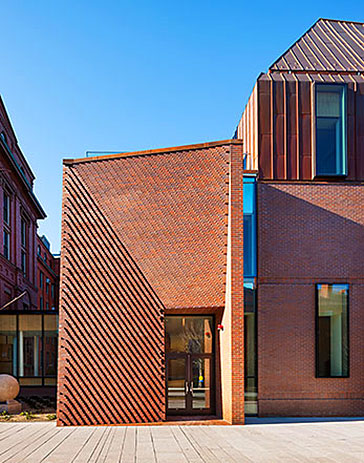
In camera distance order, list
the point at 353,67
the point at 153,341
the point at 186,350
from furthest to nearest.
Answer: the point at 353,67 → the point at 186,350 → the point at 153,341

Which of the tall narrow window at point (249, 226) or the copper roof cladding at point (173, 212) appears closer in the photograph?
the copper roof cladding at point (173, 212)

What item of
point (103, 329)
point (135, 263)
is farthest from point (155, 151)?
point (103, 329)

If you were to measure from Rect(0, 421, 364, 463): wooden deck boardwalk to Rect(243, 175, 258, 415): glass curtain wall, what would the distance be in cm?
236

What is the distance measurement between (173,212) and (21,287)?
20.6 meters

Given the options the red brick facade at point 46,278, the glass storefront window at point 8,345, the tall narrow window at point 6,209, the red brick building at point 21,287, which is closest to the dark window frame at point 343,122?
the red brick building at point 21,287

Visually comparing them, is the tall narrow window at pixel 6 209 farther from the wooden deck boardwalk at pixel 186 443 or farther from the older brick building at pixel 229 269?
the wooden deck boardwalk at pixel 186 443

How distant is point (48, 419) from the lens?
20.1 meters

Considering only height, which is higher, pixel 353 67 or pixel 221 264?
pixel 353 67

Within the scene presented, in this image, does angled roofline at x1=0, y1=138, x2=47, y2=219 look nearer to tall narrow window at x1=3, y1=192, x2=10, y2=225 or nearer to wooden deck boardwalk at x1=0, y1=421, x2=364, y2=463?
tall narrow window at x1=3, y1=192, x2=10, y2=225

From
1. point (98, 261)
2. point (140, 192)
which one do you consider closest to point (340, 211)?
point (140, 192)

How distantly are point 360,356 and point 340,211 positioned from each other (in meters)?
5.25

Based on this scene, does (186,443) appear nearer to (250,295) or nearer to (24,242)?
(250,295)

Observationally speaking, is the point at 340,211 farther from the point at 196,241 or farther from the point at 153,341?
the point at 153,341

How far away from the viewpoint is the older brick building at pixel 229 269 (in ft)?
61.4
